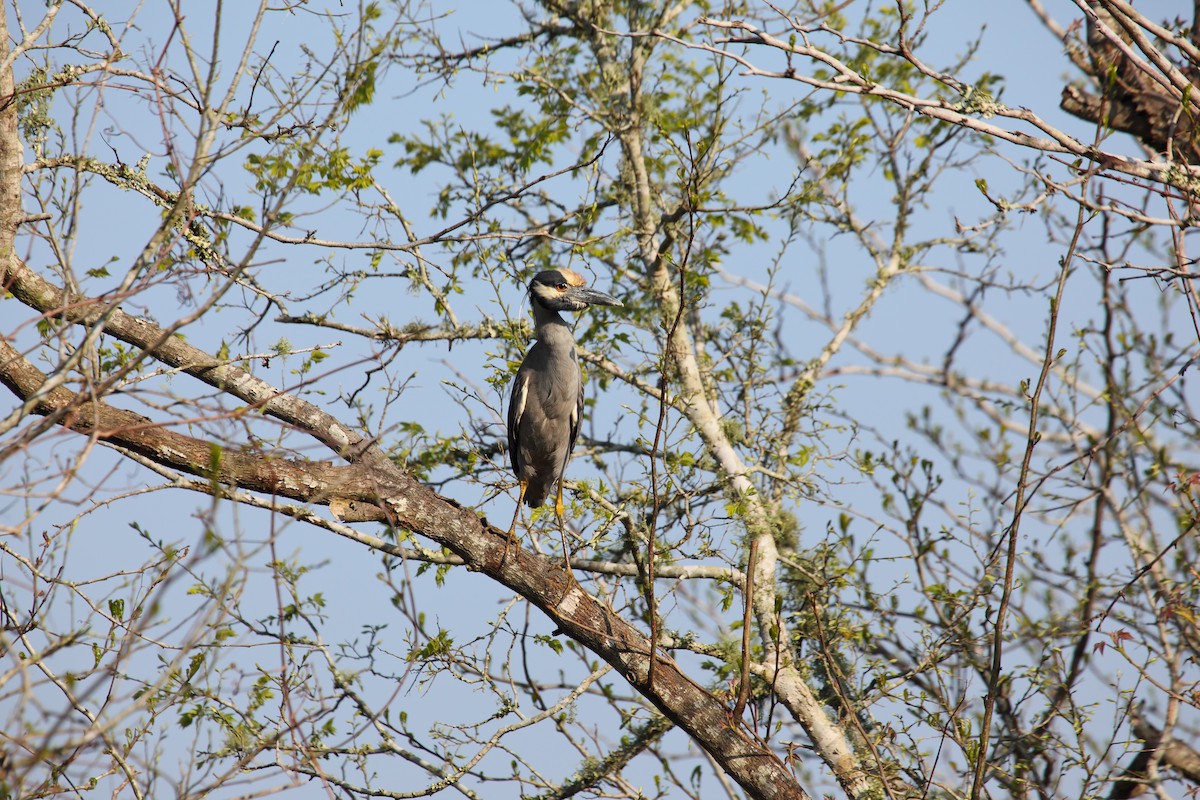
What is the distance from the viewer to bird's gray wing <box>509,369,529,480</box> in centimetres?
577

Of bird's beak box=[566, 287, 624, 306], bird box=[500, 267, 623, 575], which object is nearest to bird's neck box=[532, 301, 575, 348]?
bird box=[500, 267, 623, 575]

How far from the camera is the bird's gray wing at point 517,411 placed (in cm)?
577

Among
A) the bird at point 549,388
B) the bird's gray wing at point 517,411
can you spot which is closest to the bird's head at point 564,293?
the bird at point 549,388

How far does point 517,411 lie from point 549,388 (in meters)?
0.24

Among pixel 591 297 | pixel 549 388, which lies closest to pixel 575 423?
pixel 549 388

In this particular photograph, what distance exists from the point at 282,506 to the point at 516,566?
88 cm

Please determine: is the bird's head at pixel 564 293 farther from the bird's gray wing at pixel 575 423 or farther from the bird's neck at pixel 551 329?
the bird's gray wing at pixel 575 423

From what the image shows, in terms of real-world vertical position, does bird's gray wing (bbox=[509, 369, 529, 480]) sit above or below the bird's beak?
below

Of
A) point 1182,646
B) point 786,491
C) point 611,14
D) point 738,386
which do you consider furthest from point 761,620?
point 611,14

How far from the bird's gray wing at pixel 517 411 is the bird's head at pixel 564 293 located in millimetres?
448

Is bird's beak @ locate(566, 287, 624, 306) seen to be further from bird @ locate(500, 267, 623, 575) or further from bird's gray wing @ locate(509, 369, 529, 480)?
bird's gray wing @ locate(509, 369, 529, 480)

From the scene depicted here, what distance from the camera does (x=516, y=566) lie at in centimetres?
374

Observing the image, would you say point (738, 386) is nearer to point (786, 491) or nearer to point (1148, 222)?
point (786, 491)

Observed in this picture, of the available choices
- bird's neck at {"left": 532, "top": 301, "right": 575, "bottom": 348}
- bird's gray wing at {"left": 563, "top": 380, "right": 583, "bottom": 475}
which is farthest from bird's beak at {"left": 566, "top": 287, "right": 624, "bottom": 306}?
bird's gray wing at {"left": 563, "top": 380, "right": 583, "bottom": 475}
